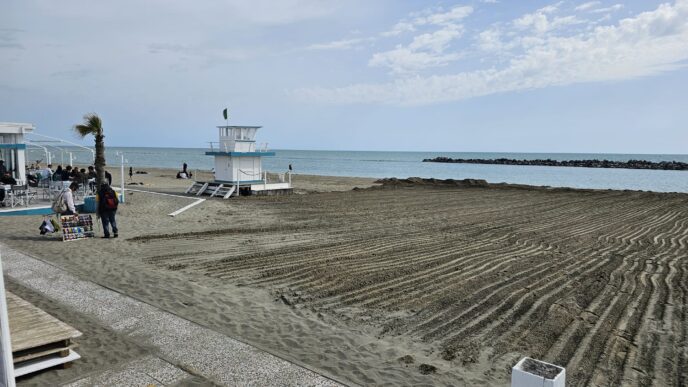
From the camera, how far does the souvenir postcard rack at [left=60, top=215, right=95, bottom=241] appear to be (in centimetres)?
1123

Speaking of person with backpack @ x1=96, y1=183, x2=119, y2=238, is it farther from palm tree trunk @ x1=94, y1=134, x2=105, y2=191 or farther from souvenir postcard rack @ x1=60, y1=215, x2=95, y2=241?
palm tree trunk @ x1=94, y1=134, x2=105, y2=191

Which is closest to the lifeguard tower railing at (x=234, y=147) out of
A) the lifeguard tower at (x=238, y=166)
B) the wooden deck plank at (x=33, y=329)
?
the lifeguard tower at (x=238, y=166)

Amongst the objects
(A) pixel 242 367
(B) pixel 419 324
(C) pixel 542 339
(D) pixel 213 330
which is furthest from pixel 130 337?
(C) pixel 542 339

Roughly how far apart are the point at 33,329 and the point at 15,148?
56.0ft

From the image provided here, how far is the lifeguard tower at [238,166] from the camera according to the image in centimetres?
2388

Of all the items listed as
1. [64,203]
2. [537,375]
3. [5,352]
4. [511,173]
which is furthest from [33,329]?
[511,173]

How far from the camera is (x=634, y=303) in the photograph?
282 inches

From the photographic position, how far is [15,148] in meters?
18.7

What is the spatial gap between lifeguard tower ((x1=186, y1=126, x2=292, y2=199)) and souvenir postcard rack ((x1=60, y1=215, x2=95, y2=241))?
11.6m

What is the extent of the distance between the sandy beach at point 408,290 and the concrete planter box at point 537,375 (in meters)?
2.11

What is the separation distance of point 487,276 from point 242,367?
204 inches

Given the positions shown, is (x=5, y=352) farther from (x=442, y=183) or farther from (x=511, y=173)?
(x=511, y=173)

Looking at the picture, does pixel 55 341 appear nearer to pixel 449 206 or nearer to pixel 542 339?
pixel 542 339

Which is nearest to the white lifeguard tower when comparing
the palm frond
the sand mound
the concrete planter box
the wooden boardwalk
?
the palm frond
